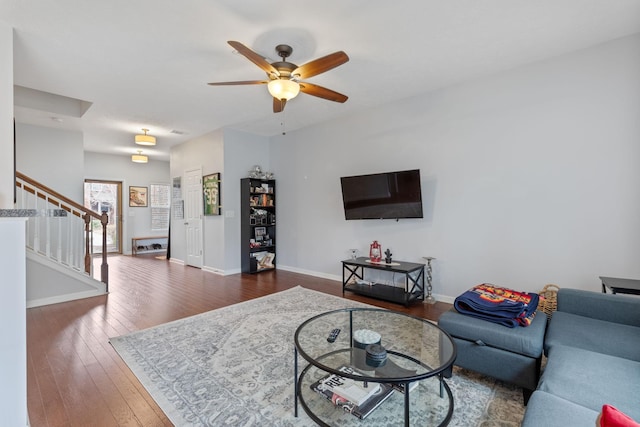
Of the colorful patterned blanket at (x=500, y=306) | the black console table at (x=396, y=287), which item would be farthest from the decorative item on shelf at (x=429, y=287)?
the colorful patterned blanket at (x=500, y=306)

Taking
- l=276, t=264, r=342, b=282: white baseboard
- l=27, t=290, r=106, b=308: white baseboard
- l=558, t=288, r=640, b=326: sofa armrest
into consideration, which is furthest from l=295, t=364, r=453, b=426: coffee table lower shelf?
l=27, t=290, r=106, b=308: white baseboard

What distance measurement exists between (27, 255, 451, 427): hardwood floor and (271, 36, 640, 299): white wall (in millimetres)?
902

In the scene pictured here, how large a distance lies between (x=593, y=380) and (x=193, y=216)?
21.2 feet

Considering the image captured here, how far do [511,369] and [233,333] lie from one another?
7.49 feet

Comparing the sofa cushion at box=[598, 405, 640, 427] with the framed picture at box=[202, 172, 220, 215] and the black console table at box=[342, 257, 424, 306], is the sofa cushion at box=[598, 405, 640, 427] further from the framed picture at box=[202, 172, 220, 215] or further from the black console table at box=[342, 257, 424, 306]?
the framed picture at box=[202, 172, 220, 215]

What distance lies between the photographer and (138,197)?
28.1 feet

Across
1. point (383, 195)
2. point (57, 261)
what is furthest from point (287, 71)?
point (57, 261)

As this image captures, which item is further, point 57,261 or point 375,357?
point 57,261

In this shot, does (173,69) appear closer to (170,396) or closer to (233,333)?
(233,333)

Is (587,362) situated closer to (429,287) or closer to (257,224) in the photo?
(429,287)

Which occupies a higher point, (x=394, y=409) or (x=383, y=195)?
(x=383, y=195)

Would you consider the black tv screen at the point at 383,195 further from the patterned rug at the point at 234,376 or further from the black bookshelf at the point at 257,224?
the black bookshelf at the point at 257,224

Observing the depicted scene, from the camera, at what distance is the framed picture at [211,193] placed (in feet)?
18.6

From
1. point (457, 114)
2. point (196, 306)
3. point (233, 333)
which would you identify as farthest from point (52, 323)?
point (457, 114)
